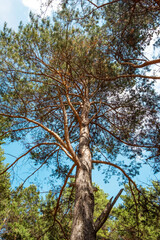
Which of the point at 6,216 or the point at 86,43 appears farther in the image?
the point at 6,216

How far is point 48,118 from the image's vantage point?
17.7 ft

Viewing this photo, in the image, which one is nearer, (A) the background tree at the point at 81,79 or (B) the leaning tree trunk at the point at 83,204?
(B) the leaning tree trunk at the point at 83,204

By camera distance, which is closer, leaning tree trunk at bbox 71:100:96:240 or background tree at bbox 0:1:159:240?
leaning tree trunk at bbox 71:100:96:240

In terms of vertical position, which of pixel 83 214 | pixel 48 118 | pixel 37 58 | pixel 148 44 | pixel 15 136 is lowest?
pixel 83 214

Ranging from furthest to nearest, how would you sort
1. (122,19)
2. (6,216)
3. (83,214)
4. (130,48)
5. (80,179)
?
(6,216)
(130,48)
(122,19)
(80,179)
(83,214)

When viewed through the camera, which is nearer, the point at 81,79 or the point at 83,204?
the point at 83,204

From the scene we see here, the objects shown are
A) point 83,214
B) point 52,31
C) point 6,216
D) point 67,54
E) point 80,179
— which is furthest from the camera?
point 6,216

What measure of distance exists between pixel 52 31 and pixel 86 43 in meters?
1.00

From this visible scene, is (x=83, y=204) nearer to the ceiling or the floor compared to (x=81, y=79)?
nearer to the floor

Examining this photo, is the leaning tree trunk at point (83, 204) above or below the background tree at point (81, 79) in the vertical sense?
below

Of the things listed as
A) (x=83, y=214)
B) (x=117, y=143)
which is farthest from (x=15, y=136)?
(x=83, y=214)

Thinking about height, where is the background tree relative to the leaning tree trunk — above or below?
above

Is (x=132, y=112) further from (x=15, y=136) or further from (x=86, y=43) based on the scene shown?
(x=15, y=136)

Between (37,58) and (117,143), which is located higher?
(37,58)
